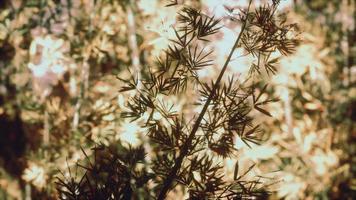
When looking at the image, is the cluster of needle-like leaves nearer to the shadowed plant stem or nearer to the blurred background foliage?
the shadowed plant stem

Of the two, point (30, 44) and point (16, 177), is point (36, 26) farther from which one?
point (16, 177)

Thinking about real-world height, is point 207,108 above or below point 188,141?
above

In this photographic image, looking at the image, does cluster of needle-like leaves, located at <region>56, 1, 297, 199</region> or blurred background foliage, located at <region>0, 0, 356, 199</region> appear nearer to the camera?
cluster of needle-like leaves, located at <region>56, 1, 297, 199</region>

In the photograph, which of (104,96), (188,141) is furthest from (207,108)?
(104,96)

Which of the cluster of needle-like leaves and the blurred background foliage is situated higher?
the blurred background foliage

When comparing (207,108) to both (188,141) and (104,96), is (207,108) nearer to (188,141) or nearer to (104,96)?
(188,141)

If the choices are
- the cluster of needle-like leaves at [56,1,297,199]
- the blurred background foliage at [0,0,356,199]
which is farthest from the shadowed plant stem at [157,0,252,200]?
the blurred background foliage at [0,0,356,199]

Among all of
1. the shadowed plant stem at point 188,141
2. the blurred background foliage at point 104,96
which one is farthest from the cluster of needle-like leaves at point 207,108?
the blurred background foliage at point 104,96

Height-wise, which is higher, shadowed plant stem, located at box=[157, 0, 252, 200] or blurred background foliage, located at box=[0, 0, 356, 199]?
blurred background foliage, located at box=[0, 0, 356, 199]

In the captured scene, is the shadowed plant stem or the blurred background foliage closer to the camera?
the shadowed plant stem
